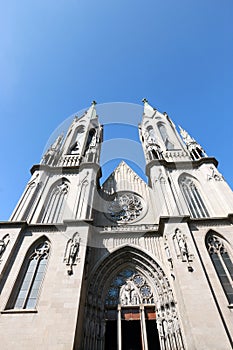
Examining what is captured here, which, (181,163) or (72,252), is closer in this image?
(72,252)

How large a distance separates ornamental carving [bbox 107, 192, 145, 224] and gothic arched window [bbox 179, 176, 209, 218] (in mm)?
3188

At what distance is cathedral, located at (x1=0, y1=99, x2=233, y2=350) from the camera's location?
27.9 feet

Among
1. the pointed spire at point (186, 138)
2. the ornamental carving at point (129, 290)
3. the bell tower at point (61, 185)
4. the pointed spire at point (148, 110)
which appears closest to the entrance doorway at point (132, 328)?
the ornamental carving at point (129, 290)

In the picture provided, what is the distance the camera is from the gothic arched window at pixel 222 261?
383 inches

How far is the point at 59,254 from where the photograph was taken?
430 inches

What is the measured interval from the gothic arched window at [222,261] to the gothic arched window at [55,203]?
8.69 meters

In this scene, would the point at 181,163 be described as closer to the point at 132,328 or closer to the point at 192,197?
the point at 192,197

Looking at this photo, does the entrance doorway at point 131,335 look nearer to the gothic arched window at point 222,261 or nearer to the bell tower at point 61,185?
the gothic arched window at point 222,261

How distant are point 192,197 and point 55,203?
30.3 feet

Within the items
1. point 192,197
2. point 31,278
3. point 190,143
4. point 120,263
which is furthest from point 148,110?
point 31,278

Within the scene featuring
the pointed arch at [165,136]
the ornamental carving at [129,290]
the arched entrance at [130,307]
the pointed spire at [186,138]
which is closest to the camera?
the arched entrance at [130,307]

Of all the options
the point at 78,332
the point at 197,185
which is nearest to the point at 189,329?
the point at 78,332

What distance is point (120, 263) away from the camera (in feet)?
39.3

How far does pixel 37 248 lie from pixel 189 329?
26.3 feet
